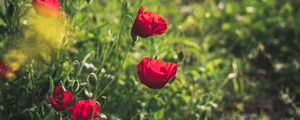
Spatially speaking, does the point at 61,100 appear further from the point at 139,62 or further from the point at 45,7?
the point at 139,62

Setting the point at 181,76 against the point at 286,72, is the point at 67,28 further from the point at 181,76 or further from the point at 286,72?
the point at 286,72

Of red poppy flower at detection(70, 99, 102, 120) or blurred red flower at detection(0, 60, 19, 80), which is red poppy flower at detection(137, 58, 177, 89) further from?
blurred red flower at detection(0, 60, 19, 80)

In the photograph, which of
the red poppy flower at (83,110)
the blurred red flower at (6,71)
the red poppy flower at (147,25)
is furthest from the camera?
the blurred red flower at (6,71)

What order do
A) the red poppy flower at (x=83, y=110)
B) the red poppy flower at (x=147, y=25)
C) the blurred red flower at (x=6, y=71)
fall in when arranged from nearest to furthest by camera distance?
the red poppy flower at (x=83, y=110)
the red poppy flower at (x=147, y=25)
the blurred red flower at (x=6, y=71)

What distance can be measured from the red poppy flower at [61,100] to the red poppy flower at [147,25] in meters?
0.32

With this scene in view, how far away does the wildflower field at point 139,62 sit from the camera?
202 cm

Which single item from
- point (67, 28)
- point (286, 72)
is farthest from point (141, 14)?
point (286, 72)

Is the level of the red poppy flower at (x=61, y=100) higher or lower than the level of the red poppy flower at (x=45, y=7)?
lower

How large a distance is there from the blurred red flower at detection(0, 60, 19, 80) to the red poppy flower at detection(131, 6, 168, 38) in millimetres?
587

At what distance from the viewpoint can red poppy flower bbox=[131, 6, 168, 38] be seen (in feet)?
6.33

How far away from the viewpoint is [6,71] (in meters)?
2.29

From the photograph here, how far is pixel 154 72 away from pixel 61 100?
1.07 feet

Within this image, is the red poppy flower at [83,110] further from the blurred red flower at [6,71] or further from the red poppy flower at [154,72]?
the blurred red flower at [6,71]

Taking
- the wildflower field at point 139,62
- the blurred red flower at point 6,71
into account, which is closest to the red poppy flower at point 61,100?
the wildflower field at point 139,62
